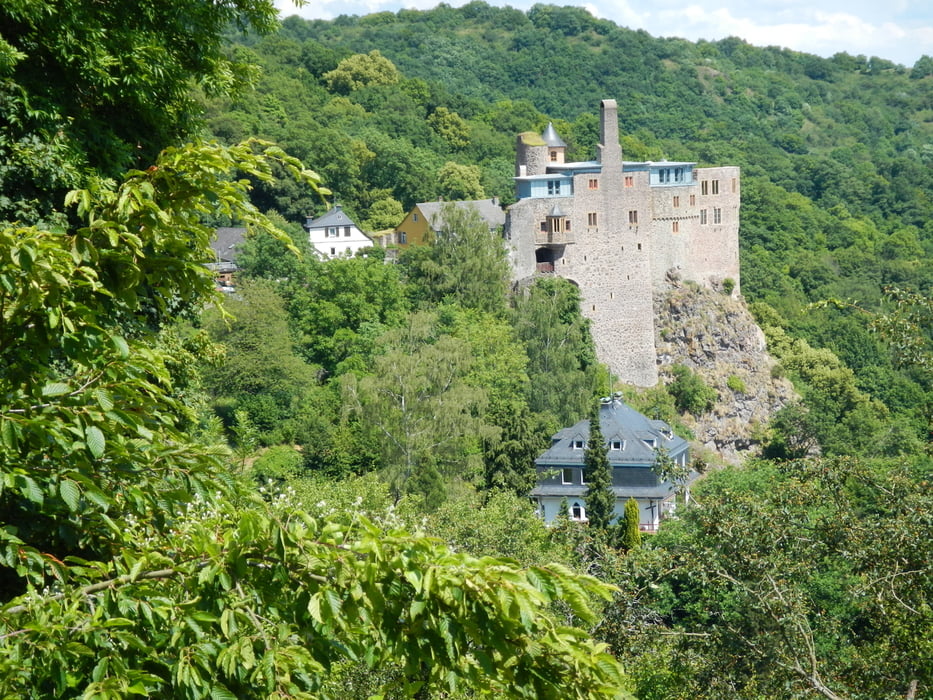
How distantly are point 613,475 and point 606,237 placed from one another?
44.5ft

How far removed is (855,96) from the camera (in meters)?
143

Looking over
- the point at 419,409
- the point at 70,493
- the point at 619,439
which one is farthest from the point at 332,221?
the point at 70,493

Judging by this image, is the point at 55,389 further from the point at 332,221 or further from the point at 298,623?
the point at 332,221

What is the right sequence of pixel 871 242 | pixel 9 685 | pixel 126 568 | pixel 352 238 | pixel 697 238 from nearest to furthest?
pixel 9 685, pixel 126 568, pixel 697 238, pixel 352 238, pixel 871 242

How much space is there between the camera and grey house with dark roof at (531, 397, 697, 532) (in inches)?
1558

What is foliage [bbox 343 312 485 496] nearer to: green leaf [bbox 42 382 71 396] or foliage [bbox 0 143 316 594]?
foliage [bbox 0 143 316 594]

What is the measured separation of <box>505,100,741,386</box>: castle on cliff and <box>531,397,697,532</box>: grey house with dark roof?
9814mm

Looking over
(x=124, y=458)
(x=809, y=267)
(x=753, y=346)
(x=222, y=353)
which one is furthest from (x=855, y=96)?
(x=124, y=458)

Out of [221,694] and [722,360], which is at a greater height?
[221,694]

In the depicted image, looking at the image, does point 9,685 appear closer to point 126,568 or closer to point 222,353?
point 126,568

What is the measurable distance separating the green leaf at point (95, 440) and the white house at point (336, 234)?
55300mm

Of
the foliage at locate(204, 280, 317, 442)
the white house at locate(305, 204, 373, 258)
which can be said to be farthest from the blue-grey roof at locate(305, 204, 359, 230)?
the foliage at locate(204, 280, 317, 442)

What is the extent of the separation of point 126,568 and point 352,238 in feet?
184

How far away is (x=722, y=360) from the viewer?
5547cm
